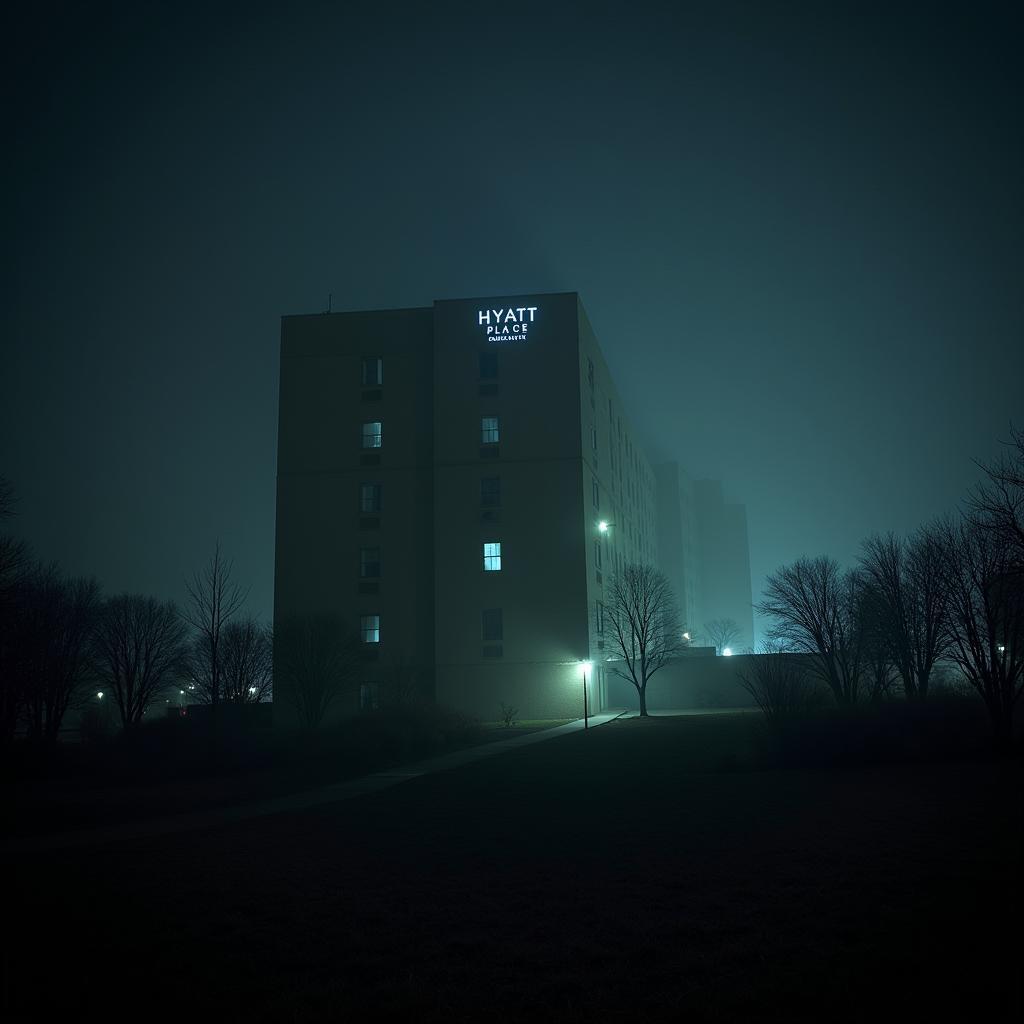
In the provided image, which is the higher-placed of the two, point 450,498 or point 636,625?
point 450,498

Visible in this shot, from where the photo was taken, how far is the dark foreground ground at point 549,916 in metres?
6.13

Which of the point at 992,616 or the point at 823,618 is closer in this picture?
the point at 992,616

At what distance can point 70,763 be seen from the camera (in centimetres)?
2478

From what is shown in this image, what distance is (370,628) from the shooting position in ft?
177

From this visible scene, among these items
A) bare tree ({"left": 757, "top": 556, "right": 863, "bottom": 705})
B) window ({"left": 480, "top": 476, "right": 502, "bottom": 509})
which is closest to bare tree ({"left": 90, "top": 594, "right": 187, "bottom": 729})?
window ({"left": 480, "top": 476, "right": 502, "bottom": 509})

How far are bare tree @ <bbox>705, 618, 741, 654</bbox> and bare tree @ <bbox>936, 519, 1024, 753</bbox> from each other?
344 ft

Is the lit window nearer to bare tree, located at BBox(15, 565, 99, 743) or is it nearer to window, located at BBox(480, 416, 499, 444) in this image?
window, located at BBox(480, 416, 499, 444)

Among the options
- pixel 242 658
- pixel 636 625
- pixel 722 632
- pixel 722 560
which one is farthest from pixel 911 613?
pixel 722 560

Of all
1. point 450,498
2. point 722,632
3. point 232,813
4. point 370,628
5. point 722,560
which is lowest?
point 232,813

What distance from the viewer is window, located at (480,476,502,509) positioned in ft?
177

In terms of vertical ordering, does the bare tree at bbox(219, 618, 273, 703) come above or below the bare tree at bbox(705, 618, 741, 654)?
below

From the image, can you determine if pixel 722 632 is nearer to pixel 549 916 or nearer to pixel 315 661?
pixel 315 661

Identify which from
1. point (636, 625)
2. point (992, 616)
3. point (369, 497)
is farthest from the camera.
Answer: point (636, 625)

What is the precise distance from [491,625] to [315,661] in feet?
35.9
